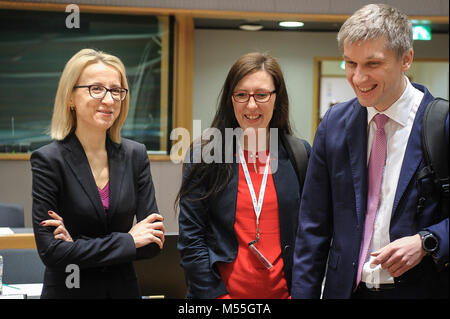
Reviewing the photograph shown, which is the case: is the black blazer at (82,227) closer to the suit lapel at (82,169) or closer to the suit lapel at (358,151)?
the suit lapel at (82,169)

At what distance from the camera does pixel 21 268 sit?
3.05m

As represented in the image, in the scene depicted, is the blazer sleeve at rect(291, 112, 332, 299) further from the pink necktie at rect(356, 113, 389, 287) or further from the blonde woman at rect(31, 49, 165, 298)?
the blonde woman at rect(31, 49, 165, 298)

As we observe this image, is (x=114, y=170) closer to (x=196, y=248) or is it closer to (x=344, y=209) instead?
(x=196, y=248)

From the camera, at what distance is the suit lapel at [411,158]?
1.57 m

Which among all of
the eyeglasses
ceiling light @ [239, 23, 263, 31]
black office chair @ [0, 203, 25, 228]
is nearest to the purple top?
the eyeglasses

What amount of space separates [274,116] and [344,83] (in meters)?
9.25

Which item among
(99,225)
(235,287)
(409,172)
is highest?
(409,172)

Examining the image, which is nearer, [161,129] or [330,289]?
[330,289]

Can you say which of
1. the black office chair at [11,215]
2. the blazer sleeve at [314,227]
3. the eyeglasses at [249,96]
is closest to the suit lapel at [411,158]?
the blazer sleeve at [314,227]

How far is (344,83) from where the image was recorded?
11.2 metres

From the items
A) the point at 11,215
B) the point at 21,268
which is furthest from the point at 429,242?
the point at 11,215

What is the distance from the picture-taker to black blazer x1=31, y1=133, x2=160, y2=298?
1.82 m

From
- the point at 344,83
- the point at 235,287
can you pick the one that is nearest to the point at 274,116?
the point at 235,287

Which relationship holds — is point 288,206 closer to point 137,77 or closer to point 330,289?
point 330,289
